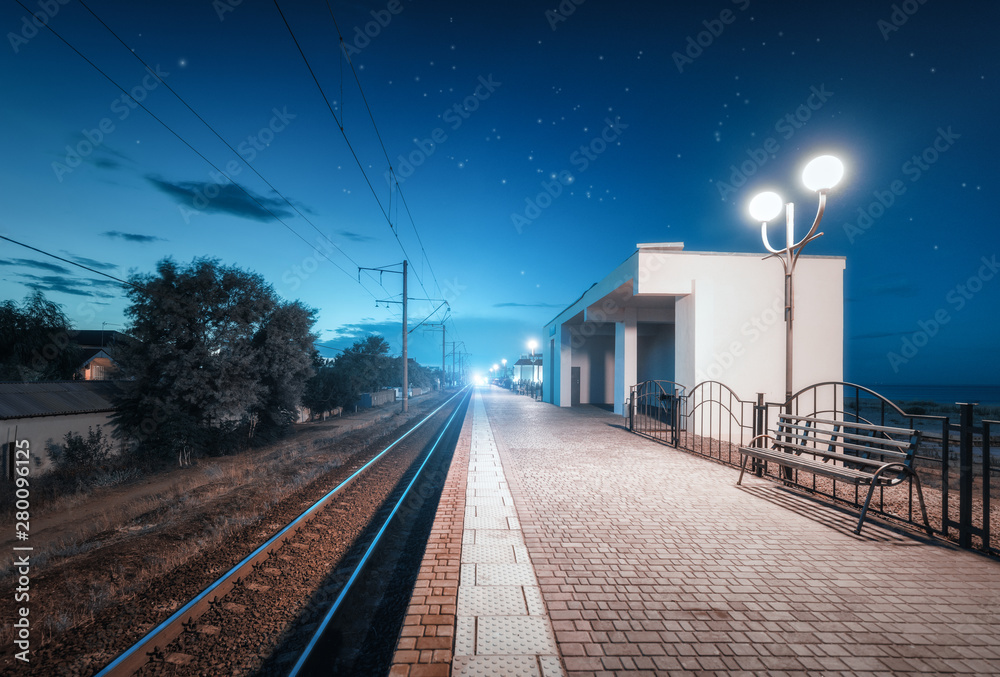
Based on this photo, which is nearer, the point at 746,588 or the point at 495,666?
the point at 495,666

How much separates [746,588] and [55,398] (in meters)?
20.8

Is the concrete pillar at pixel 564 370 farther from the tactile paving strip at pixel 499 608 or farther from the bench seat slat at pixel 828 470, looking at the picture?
the tactile paving strip at pixel 499 608

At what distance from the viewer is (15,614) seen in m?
3.87

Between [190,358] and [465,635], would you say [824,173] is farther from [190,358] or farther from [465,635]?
[190,358]

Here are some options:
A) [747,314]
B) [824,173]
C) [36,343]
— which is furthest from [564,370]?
[36,343]

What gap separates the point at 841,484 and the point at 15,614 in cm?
1105

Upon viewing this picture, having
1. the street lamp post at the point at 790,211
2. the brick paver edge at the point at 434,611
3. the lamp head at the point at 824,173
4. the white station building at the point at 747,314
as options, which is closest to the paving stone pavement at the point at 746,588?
the brick paver edge at the point at 434,611

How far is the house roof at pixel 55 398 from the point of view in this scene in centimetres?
1263

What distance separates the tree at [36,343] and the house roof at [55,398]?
12452 mm

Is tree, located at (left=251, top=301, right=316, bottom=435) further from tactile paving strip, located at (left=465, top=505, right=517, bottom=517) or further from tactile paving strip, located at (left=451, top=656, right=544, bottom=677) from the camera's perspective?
tactile paving strip, located at (left=451, top=656, right=544, bottom=677)

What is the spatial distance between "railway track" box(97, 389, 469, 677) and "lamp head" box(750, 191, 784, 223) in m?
7.63

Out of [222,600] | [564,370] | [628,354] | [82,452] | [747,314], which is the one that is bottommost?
[82,452]

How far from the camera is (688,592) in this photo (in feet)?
10.4

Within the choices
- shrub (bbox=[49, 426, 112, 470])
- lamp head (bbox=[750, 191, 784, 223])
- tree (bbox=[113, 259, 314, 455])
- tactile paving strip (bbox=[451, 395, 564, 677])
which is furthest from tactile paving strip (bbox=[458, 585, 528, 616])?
Answer: shrub (bbox=[49, 426, 112, 470])
